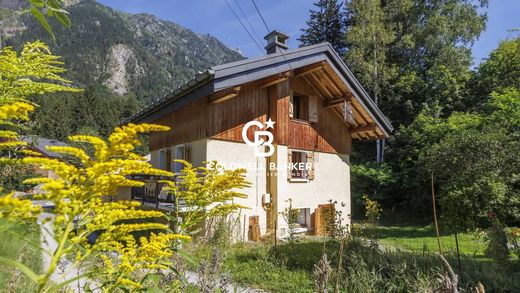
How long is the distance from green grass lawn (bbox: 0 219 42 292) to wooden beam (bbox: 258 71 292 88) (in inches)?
312

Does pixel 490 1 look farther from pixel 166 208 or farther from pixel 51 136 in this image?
pixel 51 136

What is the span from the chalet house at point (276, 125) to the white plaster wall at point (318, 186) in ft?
0.12

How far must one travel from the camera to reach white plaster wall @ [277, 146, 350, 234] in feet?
38.2

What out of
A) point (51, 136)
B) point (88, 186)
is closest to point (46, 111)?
point (51, 136)

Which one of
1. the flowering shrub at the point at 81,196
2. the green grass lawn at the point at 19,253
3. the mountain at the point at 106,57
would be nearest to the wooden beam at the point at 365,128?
the green grass lawn at the point at 19,253

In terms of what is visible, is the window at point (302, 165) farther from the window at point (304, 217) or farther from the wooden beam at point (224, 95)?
the wooden beam at point (224, 95)

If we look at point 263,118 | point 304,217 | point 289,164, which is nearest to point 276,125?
point 263,118

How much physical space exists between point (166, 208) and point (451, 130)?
625 inches

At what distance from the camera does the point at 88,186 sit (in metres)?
1.06

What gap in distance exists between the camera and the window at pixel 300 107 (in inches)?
518

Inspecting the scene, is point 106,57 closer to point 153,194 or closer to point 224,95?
point 153,194

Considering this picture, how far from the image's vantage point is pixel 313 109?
13281mm

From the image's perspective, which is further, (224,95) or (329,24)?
(329,24)

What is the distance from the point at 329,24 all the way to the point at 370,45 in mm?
6743
